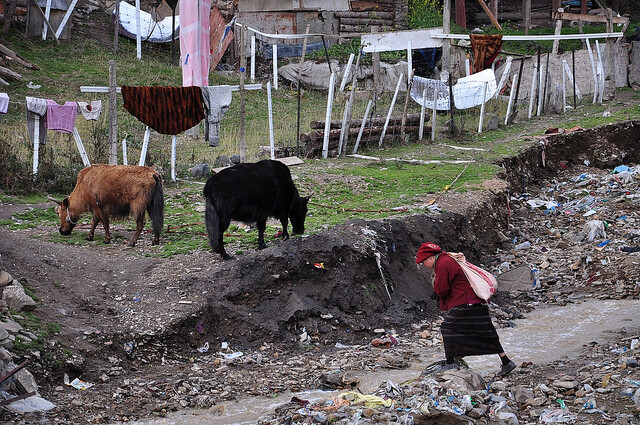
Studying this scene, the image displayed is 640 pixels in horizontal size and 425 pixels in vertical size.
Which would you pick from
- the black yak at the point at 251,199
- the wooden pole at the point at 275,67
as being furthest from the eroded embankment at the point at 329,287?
the wooden pole at the point at 275,67

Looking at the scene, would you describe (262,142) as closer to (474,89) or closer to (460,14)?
(474,89)

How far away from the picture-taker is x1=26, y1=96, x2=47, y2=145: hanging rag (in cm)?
1155

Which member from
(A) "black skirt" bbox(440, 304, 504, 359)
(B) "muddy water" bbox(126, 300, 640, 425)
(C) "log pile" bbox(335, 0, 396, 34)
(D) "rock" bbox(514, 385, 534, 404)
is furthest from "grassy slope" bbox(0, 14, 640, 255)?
(C) "log pile" bbox(335, 0, 396, 34)

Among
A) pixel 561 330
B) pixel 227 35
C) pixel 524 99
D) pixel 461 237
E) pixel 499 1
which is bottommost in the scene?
pixel 561 330

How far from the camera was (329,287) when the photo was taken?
27.8 ft

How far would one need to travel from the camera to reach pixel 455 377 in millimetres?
6082

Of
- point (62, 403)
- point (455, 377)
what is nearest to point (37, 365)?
point (62, 403)

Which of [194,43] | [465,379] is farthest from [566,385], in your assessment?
[194,43]

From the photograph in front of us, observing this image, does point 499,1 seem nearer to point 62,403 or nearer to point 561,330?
point 561,330

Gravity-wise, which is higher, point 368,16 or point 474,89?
point 368,16

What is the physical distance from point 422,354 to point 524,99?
1526 cm

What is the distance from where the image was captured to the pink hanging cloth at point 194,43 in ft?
48.3

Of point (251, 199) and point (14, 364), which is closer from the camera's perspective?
point (14, 364)

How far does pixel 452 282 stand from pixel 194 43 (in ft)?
32.8
